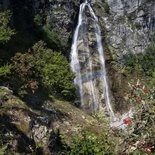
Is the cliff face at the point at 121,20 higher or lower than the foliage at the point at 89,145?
higher

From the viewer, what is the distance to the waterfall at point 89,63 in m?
47.2

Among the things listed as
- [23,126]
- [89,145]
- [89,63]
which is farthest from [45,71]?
[89,145]

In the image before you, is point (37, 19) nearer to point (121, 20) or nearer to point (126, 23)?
point (121, 20)

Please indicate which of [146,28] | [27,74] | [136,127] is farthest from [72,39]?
[136,127]

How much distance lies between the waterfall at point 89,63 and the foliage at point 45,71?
27.1 feet

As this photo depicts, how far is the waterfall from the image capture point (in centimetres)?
4722

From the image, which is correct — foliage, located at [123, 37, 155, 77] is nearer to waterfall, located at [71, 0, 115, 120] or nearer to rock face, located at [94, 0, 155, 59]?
rock face, located at [94, 0, 155, 59]

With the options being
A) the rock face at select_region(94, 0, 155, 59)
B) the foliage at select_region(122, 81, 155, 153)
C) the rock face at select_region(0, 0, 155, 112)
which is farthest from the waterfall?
the foliage at select_region(122, 81, 155, 153)

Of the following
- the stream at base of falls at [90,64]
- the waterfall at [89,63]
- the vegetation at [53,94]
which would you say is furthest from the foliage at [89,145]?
the waterfall at [89,63]

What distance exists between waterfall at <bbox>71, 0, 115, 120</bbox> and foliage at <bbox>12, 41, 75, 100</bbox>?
827 cm

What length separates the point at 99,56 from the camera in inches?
1988

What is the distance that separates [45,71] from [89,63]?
14.9 meters

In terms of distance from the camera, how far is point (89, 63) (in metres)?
49.3

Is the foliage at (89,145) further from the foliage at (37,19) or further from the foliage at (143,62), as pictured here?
the foliage at (143,62)
